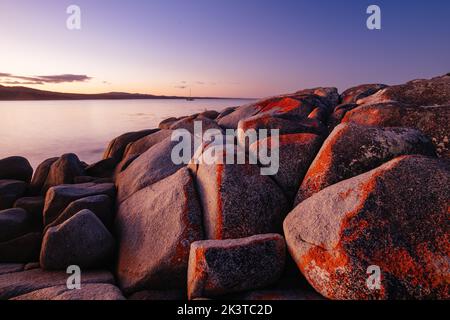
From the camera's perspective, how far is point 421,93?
7.16m

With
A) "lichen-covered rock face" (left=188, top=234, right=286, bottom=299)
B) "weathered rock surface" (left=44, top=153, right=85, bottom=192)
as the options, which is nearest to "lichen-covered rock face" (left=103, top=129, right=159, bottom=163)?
"weathered rock surface" (left=44, top=153, right=85, bottom=192)

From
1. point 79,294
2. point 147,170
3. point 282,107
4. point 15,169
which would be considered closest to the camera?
point 79,294

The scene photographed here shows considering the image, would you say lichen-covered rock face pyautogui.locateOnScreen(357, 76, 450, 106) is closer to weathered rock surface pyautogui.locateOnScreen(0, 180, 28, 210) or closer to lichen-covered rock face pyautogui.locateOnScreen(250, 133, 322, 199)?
lichen-covered rock face pyautogui.locateOnScreen(250, 133, 322, 199)

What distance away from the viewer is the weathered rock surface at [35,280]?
4574mm

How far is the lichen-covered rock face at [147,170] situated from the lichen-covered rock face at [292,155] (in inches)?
82.5

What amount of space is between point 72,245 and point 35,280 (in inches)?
26.8

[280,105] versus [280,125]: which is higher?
[280,105]

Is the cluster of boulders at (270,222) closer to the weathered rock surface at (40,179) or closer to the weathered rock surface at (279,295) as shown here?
the weathered rock surface at (279,295)

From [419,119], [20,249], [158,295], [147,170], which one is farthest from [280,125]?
[20,249]

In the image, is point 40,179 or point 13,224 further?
point 40,179

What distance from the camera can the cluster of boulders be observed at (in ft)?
11.6

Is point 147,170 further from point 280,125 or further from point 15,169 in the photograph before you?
point 15,169

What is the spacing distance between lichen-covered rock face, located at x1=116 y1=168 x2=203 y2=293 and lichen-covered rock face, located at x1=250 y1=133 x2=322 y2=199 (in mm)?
1429

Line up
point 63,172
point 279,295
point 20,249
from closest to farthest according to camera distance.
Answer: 1. point 279,295
2. point 20,249
3. point 63,172
